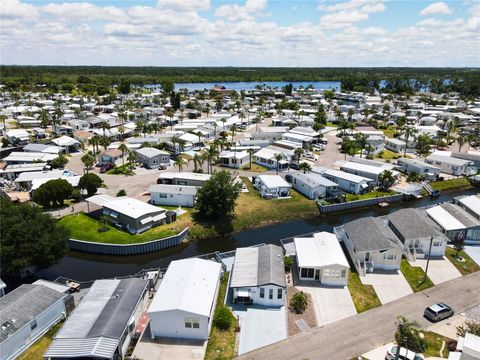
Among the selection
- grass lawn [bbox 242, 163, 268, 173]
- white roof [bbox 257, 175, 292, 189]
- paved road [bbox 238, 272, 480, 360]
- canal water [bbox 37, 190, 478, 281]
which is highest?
white roof [bbox 257, 175, 292, 189]

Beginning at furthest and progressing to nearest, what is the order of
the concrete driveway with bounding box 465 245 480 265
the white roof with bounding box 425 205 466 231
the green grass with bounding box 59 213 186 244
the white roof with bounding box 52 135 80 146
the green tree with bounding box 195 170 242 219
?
the white roof with bounding box 52 135 80 146 < the green tree with bounding box 195 170 242 219 < the green grass with bounding box 59 213 186 244 < the white roof with bounding box 425 205 466 231 < the concrete driveway with bounding box 465 245 480 265

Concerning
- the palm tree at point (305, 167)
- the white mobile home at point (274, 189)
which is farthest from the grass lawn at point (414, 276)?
the palm tree at point (305, 167)

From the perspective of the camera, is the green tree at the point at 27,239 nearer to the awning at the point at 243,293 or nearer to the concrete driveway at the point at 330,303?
the awning at the point at 243,293

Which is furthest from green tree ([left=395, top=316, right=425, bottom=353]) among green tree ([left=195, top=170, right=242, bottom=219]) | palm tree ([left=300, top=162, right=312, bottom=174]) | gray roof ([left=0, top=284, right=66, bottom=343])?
palm tree ([left=300, top=162, right=312, bottom=174])

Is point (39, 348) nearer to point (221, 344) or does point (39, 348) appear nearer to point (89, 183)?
point (221, 344)

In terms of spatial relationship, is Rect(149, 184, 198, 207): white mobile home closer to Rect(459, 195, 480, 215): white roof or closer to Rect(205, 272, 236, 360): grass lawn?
Rect(205, 272, 236, 360): grass lawn

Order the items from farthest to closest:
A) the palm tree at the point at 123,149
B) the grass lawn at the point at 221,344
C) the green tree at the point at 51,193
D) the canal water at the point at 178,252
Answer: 1. the palm tree at the point at 123,149
2. the green tree at the point at 51,193
3. the canal water at the point at 178,252
4. the grass lawn at the point at 221,344

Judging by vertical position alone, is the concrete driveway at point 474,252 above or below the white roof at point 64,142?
below
